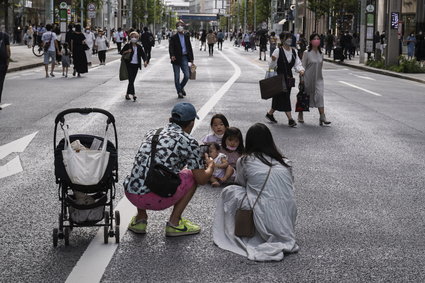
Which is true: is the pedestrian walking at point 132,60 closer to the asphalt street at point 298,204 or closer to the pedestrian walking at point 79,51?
the asphalt street at point 298,204

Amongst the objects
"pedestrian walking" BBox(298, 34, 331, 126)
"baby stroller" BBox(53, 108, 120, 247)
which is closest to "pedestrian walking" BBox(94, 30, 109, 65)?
"pedestrian walking" BBox(298, 34, 331, 126)

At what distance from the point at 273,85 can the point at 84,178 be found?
8.77m

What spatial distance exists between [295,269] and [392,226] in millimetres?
1716

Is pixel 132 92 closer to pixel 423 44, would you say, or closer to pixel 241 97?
pixel 241 97

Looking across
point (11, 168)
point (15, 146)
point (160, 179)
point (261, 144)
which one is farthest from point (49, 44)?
point (261, 144)

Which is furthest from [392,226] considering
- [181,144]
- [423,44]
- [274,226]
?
[423,44]

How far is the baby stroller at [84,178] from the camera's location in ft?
19.0

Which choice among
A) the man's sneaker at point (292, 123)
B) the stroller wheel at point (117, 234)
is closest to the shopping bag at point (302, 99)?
the man's sneaker at point (292, 123)

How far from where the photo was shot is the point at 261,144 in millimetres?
6043

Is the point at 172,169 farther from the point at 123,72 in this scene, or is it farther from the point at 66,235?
the point at 123,72

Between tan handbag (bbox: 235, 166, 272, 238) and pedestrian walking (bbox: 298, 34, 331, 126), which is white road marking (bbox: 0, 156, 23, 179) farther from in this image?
pedestrian walking (bbox: 298, 34, 331, 126)

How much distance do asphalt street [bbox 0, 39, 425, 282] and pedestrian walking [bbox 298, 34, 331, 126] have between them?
547 mm

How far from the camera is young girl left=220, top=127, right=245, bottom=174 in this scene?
846 centimetres

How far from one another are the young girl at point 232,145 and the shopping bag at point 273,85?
5538 millimetres
